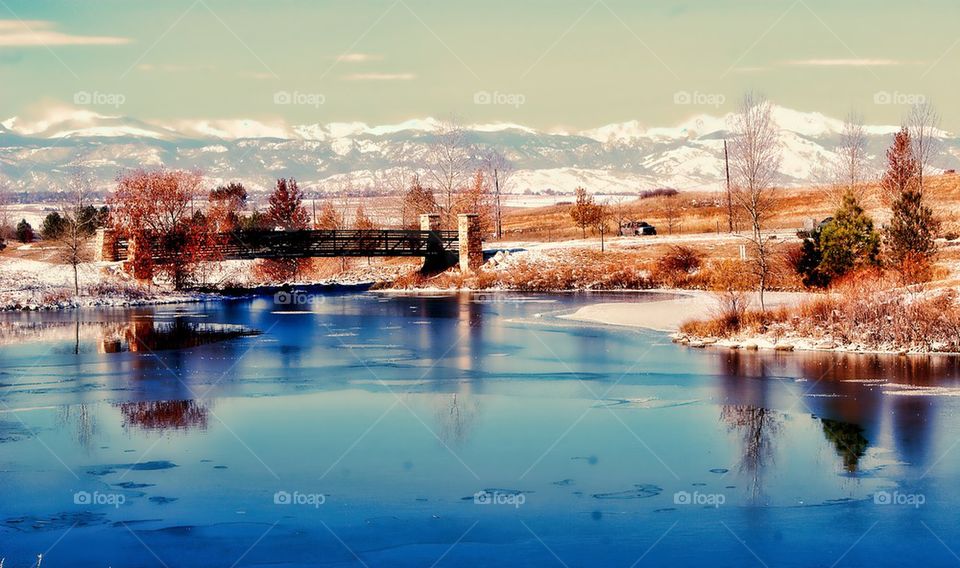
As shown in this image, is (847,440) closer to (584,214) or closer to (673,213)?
(584,214)

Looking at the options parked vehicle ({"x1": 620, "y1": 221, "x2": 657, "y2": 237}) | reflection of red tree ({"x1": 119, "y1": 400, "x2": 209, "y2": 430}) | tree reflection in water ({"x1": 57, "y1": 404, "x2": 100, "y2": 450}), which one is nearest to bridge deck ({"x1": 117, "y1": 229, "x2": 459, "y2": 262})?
parked vehicle ({"x1": 620, "y1": 221, "x2": 657, "y2": 237})

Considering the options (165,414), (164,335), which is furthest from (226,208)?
(165,414)

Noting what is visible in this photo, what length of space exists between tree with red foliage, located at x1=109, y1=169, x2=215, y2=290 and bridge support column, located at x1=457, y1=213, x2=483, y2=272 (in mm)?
14744

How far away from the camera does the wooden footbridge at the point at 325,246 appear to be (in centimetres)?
6719

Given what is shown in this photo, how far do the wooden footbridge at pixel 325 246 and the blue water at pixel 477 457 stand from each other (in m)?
30.2

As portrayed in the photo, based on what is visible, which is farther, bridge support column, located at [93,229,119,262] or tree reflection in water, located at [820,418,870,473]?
bridge support column, located at [93,229,119,262]

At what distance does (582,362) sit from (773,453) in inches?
507

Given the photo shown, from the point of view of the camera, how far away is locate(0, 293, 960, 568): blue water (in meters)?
15.8

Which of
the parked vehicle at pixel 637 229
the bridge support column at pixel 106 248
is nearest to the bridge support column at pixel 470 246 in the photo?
the bridge support column at pixel 106 248

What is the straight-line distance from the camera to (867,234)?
50.9 metres

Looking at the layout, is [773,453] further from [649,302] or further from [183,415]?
[649,302]

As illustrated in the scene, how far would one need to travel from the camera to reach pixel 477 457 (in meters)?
21.0

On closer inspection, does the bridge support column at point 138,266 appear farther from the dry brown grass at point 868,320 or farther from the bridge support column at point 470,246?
the dry brown grass at point 868,320

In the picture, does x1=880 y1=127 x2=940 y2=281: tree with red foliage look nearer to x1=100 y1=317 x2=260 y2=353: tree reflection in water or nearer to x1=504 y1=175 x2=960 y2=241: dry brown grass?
x1=504 y1=175 x2=960 y2=241: dry brown grass
